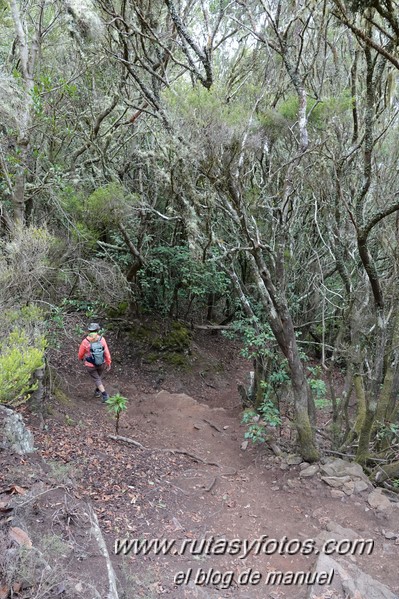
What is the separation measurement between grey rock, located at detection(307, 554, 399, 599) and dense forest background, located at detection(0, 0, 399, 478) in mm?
2224

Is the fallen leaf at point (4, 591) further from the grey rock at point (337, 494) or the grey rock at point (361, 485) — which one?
the grey rock at point (361, 485)

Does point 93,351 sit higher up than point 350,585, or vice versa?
point 93,351

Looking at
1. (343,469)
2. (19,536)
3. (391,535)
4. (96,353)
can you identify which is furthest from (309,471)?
(96,353)

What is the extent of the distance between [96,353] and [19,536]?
16.3 feet

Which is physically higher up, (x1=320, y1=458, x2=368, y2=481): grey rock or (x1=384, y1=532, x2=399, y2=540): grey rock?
(x1=320, y1=458, x2=368, y2=481): grey rock

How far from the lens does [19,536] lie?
10.2ft

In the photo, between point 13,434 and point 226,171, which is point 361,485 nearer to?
point 13,434

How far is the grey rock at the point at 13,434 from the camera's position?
4395mm

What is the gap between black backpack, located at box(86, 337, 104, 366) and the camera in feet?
26.1

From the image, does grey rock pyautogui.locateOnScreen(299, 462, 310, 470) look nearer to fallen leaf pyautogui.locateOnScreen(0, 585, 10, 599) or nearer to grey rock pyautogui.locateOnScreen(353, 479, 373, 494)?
grey rock pyautogui.locateOnScreen(353, 479, 373, 494)

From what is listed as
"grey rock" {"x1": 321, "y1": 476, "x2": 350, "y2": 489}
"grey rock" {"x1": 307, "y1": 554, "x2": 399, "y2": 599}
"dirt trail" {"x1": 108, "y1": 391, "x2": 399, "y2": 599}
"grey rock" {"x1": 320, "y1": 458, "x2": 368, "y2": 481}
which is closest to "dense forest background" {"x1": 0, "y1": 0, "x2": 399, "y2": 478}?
"grey rock" {"x1": 320, "y1": 458, "x2": 368, "y2": 481}

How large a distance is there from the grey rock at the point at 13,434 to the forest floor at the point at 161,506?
0.17 metres

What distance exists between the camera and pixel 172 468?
616 centimetres

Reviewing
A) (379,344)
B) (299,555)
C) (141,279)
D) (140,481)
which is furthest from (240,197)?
(141,279)
